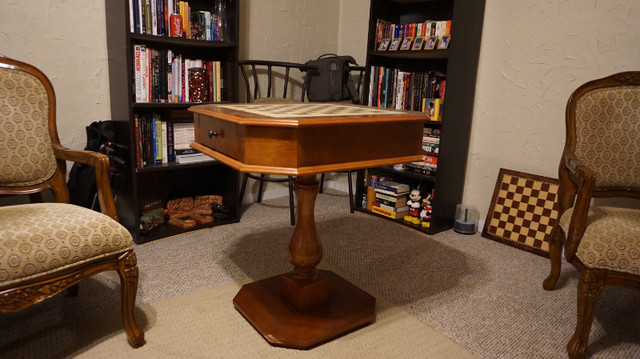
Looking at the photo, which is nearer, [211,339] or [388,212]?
[211,339]

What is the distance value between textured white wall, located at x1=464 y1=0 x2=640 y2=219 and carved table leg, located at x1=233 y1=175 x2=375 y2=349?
1.39 metres

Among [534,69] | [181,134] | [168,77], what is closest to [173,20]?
[168,77]

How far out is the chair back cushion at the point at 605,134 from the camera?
1.76 meters

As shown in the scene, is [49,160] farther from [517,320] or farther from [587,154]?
[587,154]

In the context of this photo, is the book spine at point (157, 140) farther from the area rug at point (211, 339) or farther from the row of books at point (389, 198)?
the row of books at point (389, 198)

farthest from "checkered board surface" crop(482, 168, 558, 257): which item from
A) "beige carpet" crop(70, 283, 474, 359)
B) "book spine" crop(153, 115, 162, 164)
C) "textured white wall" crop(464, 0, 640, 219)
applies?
"book spine" crop(153, 115, 162, 164)

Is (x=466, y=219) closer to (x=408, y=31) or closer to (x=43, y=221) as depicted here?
(x=408, y=31)

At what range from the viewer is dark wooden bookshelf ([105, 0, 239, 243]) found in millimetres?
2148

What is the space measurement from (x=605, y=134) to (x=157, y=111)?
2236 millimetres

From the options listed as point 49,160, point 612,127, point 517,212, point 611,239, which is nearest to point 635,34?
point 612,127

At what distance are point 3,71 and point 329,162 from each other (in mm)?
1257

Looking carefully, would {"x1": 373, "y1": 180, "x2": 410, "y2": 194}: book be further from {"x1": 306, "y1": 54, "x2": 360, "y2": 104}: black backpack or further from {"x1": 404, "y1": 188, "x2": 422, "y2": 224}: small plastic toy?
{"x1": 306, "y1": 54, "x2": 360, "y2": 104}: black backpack

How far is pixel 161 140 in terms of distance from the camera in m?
2.39

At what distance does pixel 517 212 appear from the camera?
2469mm
